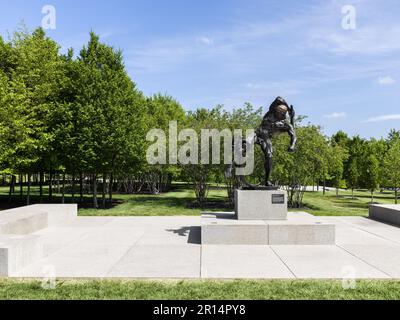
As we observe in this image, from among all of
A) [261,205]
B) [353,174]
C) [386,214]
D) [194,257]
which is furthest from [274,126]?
[353,174]

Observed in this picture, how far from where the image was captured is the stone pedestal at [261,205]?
12.7 metres

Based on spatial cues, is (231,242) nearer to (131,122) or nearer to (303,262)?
(303,262)

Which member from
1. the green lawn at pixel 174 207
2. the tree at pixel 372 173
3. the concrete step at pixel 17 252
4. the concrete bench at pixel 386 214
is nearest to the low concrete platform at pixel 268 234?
the concrete step at pixel 17 252

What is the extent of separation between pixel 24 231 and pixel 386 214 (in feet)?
51.5

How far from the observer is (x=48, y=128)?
24.7 metres

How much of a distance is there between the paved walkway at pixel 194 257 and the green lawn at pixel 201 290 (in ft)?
1.91

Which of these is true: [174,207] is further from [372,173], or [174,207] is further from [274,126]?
[372,173]

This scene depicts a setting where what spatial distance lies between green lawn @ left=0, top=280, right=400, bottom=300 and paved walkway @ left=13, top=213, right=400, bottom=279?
583mm

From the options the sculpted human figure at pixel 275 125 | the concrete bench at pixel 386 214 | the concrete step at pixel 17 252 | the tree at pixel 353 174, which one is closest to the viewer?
the concrete step at pixel 17 252

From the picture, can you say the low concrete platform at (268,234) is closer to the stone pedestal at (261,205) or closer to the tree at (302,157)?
the stone pedestal at (261,205)

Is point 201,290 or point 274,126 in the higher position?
point 274,126

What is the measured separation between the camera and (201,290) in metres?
6.80

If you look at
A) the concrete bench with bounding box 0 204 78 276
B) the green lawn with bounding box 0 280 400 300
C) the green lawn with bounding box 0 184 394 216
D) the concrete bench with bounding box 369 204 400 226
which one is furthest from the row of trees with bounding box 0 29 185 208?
the green lawn with bounding box 0 280 400 300
